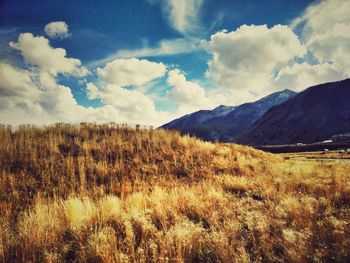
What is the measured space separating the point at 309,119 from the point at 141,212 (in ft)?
474

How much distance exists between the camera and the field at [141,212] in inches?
150

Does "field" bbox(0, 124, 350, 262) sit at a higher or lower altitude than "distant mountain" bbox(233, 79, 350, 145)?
lower

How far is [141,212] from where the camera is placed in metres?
5.41

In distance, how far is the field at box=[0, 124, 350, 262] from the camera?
3.80 m

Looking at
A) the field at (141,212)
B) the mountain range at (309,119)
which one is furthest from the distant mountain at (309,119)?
the field at (141,212)

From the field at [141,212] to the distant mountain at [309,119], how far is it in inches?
4524

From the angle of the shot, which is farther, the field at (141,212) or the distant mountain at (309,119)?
the distant mountain at (309,119)

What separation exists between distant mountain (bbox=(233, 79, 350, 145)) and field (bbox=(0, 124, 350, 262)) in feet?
377

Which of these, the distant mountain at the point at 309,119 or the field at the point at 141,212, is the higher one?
the distant mountain at the point at 309,119

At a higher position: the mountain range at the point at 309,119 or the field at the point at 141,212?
the mountain range at the point at 309,119

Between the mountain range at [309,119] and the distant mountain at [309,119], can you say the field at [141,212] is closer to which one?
the mountain range at [309,119]

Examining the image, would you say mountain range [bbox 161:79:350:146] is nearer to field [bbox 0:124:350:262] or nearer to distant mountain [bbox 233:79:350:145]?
distant mountain [bbox 233:79:350:145]

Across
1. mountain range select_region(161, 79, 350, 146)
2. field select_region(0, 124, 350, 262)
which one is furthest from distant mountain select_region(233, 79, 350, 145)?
field select_region(0, 124, 350, 262)

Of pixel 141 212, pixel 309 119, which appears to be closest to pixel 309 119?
pixel 309 119
